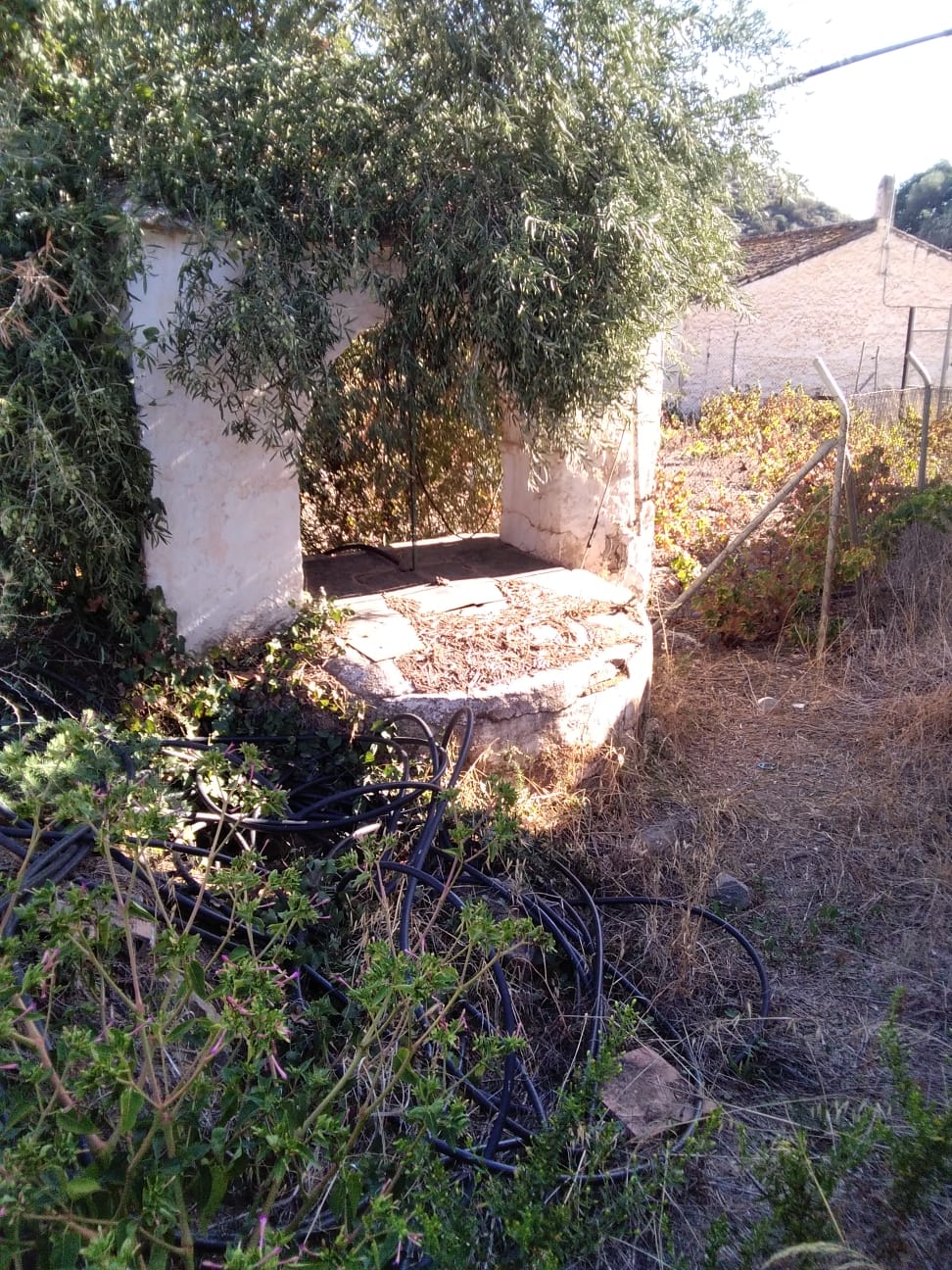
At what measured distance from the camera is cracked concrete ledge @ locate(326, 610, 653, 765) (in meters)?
4.25

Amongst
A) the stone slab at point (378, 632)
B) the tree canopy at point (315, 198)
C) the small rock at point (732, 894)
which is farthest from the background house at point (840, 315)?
the small rock at point (732, 894)

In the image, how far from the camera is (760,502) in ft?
29.4

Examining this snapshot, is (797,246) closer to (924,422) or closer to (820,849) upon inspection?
(924,422)

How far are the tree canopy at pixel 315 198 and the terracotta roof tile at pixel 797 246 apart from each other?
50.7ft

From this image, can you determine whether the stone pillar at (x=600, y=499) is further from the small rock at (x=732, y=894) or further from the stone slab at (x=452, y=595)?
the small rock at (x=732, y=894)

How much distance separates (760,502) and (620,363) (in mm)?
4785

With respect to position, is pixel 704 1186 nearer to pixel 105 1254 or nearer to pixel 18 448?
pixel 105 1254

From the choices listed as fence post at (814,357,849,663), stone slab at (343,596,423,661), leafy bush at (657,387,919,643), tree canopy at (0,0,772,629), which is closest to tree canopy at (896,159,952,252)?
leafy bush at (657,387,919,643)

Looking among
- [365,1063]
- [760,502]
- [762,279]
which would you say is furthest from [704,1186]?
[762,279]

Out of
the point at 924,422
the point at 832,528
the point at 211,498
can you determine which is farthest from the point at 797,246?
the point at 211,498

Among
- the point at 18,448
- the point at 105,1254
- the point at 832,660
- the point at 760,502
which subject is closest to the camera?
the point at 105,1254

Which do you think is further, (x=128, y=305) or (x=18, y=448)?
(x=128, y=305)

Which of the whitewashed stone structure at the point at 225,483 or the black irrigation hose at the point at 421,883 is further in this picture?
the whitewashed stone structure at the point at 225,483

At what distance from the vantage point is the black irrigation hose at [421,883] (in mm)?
2805
